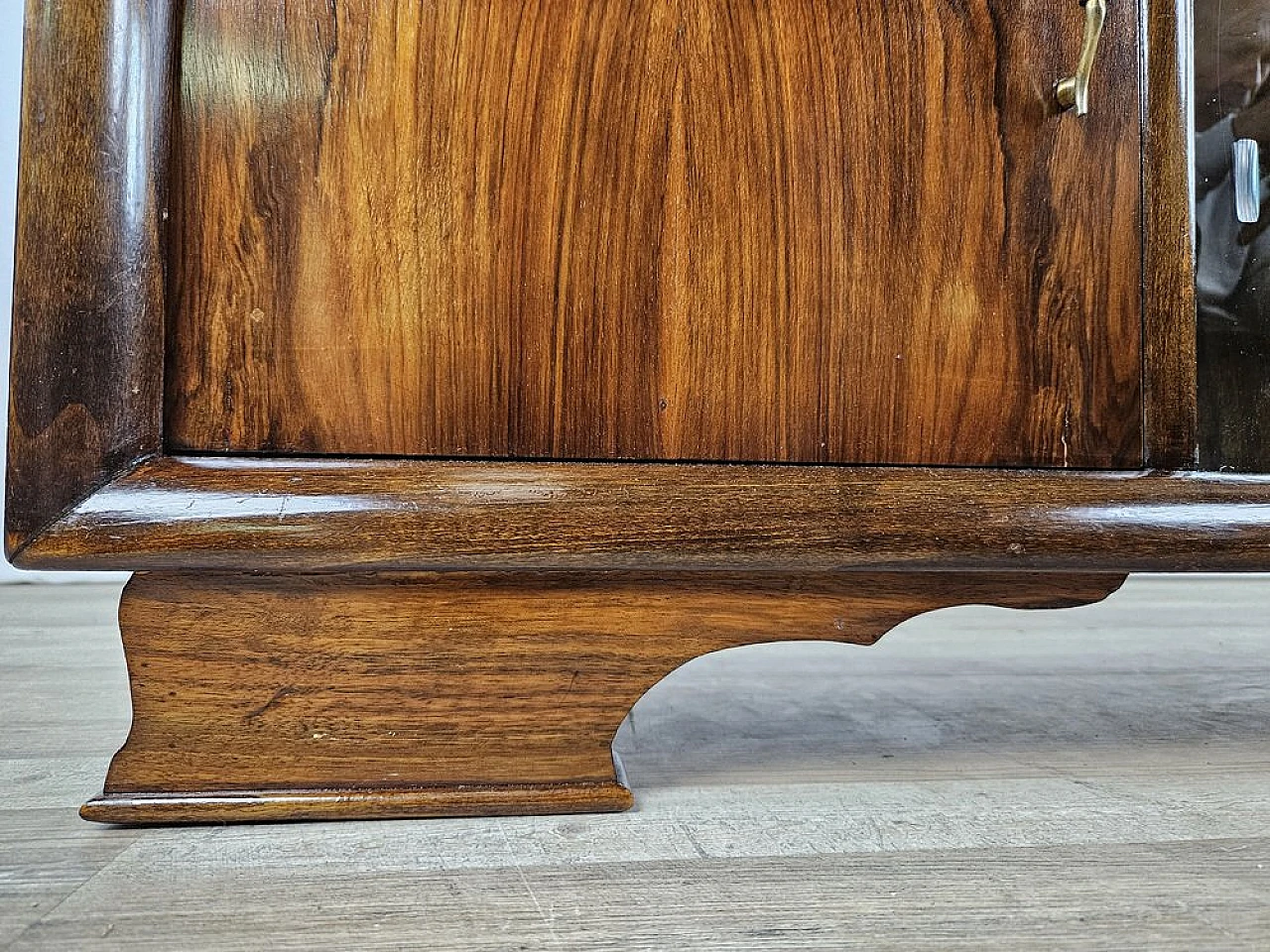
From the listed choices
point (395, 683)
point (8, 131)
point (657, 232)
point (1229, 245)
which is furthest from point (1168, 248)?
point (8, 131)

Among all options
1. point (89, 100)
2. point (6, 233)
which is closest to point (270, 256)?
point (89, 100)

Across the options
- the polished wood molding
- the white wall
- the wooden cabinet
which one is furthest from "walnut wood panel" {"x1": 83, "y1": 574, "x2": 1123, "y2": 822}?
the white wall

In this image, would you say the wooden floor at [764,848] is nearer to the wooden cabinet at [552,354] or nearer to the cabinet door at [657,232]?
the wooden cabinet at [552,354]

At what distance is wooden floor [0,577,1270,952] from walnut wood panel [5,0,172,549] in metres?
0.16

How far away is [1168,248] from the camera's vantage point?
0.52m

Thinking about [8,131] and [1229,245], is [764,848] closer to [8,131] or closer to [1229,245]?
[1229,245]

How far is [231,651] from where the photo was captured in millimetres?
452

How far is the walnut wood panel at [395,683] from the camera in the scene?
45cm

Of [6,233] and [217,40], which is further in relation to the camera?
[6,233]

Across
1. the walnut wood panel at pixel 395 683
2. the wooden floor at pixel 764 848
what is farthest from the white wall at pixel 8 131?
the walnut wood panel at pixel 395 683

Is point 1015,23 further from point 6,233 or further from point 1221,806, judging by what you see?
point 6,233

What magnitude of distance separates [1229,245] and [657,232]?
30 cm

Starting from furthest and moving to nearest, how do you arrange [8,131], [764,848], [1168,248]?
[8,131]
[1168,248]
[764,848]

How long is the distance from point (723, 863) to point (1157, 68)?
0.44 metres
